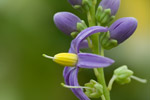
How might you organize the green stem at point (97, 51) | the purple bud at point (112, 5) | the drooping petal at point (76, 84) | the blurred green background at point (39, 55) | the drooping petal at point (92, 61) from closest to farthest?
the drooping petal at point (92, 61) → the drooping petal at point (76, 84) → the green stem at point (97, 51) → the purple bud at point (112, 5) → the blurred green background at point (39, 55)

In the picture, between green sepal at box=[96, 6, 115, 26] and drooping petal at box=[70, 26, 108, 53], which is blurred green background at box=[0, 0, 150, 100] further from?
drooping petal at box=[70, 26, 108, 53]

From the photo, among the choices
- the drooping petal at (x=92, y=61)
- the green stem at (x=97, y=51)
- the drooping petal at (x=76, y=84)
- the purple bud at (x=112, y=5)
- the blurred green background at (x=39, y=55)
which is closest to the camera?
the drooping petal at (x=92, y=61)

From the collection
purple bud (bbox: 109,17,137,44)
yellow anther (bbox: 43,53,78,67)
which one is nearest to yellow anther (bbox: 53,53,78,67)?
yellow anther (bbox: 43,53,78,67)

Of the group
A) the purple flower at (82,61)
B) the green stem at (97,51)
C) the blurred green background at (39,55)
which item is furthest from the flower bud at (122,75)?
the blurred green background at (39,55)

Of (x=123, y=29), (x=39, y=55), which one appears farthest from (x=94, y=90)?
(x=39, y=55)

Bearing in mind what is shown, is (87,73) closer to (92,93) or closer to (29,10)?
(29,10)

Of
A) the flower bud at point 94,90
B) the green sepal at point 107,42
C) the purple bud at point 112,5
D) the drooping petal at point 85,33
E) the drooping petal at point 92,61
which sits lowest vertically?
the flower bud at point 94,90

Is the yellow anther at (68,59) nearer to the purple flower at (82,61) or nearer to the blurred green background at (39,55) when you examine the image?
the purple flower at (82,61)
